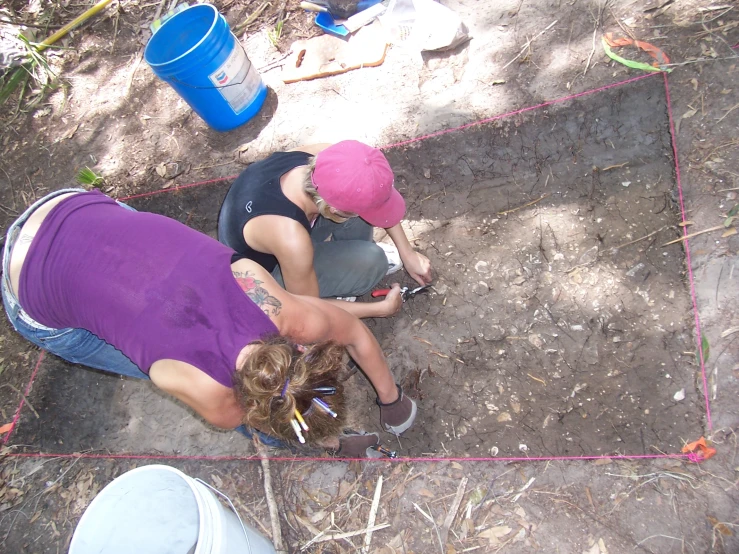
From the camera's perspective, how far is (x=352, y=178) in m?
1.54

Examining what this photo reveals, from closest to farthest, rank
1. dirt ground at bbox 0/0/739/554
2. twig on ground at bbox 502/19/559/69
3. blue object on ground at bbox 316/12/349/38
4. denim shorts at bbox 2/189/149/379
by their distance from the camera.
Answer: denim shorts at bbox 2/189/149/379, dirt ground at bbox 0/0/739/554, twig on ground at bbox 502/19/559/69, blue object on ground at bbox 316/12/349/38

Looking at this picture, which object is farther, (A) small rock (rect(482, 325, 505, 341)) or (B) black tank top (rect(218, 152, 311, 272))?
(A) small rock (rect(482, 325, 505, 341))

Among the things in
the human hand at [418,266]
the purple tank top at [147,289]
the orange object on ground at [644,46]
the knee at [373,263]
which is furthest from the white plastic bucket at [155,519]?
the orange object on ground at [644,46]

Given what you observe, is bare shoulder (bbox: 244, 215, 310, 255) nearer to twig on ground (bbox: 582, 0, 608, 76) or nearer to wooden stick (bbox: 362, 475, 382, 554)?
wooden stick (bbox: 362, 475, 382, 554)

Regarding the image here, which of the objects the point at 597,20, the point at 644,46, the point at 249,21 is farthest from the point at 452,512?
the point at 249,21

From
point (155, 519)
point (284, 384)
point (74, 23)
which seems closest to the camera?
point (284, 384)

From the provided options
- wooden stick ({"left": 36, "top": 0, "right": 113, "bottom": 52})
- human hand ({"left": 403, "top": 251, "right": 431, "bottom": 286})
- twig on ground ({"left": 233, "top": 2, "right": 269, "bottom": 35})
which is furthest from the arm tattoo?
wooden stick ({"left": 36, "top": 0, "right": 113, "bottom": 52})

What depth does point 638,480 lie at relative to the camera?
1.69 metres

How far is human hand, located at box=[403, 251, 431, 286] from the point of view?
2145mm

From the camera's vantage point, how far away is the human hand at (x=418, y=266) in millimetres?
2145

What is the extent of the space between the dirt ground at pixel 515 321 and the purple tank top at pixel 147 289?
1004 mm

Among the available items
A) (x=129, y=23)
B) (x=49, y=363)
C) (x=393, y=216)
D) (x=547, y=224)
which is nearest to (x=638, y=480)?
(x=547, y=224)

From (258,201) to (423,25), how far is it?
5.10 feet

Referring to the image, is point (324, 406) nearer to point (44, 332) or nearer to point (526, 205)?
point (44, 332)
